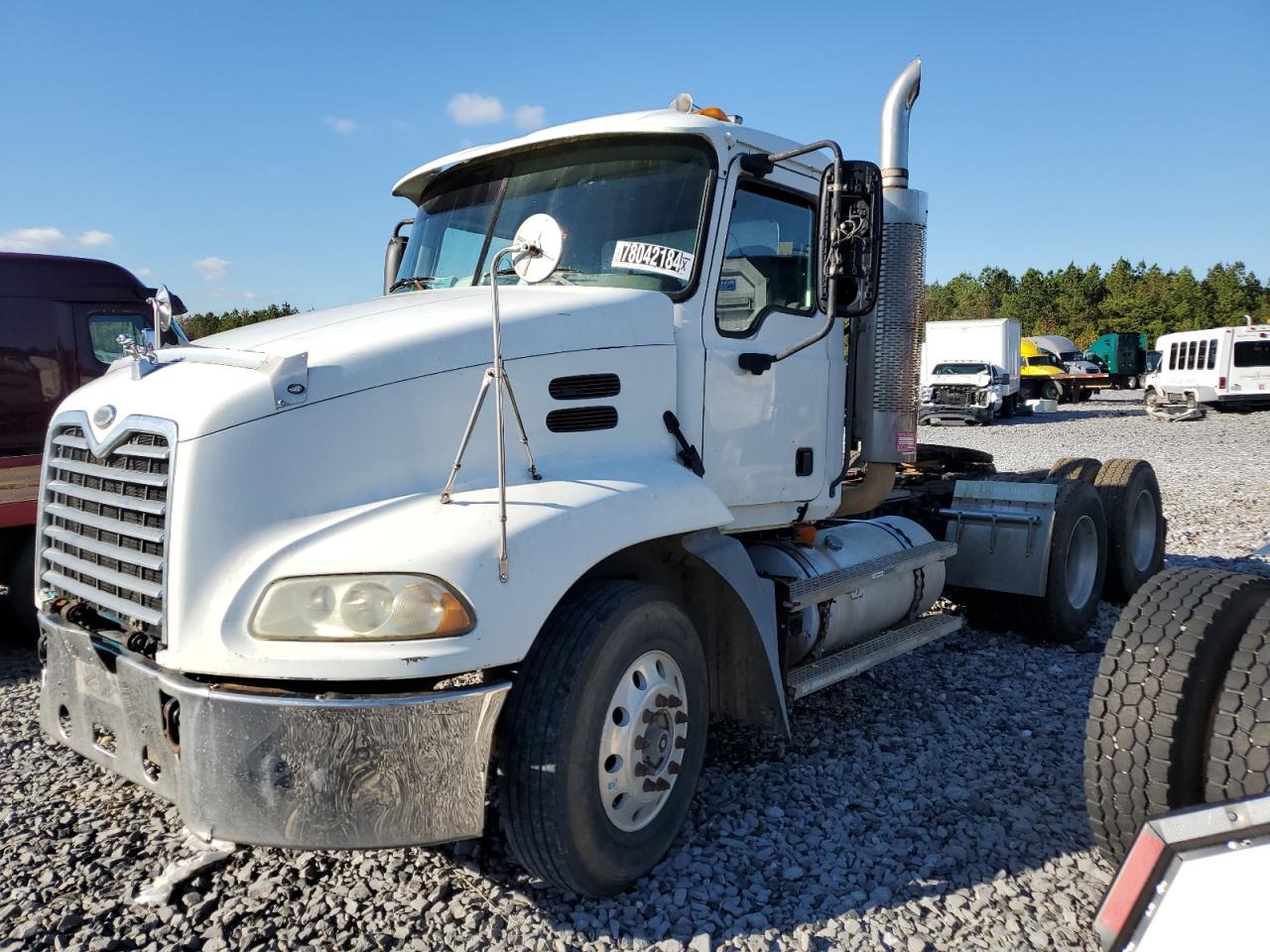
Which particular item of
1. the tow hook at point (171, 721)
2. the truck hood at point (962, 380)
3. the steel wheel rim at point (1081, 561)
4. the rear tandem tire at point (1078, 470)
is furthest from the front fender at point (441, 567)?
the truck hood at point (962, 380)

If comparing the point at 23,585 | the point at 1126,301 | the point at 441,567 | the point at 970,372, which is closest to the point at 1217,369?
the point at 970,372

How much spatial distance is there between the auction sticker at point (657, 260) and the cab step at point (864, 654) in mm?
1800

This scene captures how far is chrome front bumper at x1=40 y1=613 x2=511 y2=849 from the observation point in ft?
8.27

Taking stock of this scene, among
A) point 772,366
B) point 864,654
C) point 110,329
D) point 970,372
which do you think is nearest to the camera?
point 772,366

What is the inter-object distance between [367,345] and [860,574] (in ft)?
8.82

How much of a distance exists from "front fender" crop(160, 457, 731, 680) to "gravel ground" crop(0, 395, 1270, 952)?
3.26 feet

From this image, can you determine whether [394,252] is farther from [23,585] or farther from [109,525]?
[23,585]

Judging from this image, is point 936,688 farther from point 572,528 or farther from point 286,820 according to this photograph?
point 286,820

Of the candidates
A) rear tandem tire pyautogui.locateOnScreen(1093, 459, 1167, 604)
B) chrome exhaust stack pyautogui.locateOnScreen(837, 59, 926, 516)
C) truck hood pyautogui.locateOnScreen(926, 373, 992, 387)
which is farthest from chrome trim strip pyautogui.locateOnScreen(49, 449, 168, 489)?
truck hood pyautogui.locateOnScreen(926, 373, 992, 387)

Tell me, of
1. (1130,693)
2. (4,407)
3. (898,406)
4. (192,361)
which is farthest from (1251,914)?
(4,407)

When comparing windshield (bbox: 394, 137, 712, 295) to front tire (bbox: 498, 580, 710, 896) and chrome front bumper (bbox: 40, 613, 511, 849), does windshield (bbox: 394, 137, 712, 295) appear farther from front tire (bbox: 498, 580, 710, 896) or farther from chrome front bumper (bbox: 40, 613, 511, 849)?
chrome front bumper (bbox: 40, 613, 511, 849)

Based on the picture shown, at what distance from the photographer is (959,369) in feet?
84.7

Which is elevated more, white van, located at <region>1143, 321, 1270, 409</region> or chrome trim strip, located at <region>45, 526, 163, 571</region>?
white van, located at <region>1143, 321, 1270, 409</region>

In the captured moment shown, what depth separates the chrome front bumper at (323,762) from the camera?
99.3 inches
